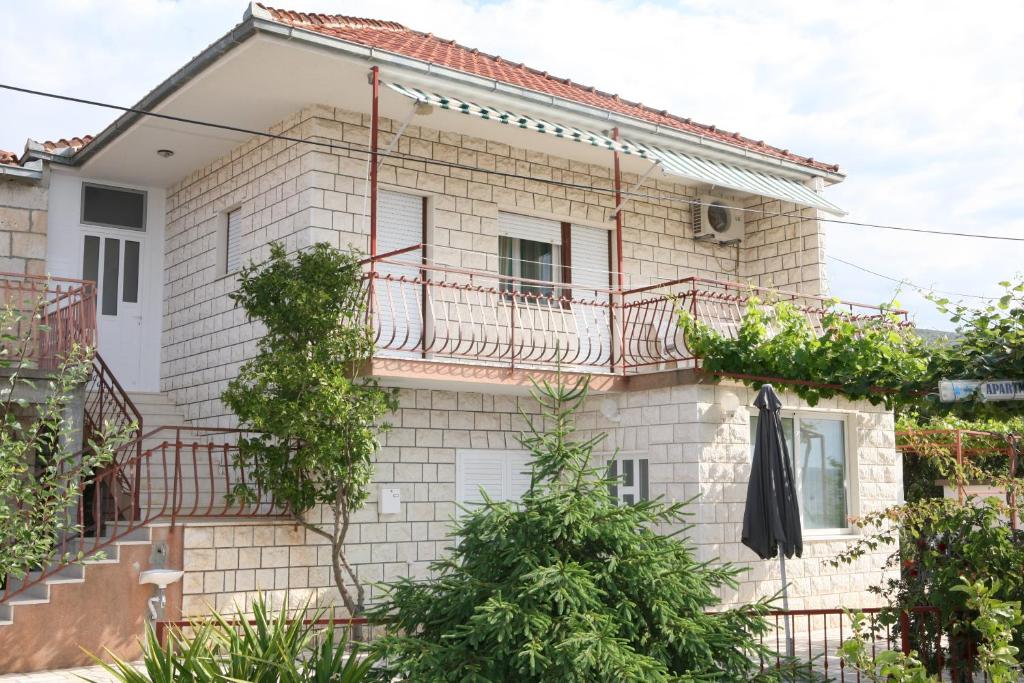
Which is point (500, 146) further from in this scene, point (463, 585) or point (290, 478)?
point (463, 585)

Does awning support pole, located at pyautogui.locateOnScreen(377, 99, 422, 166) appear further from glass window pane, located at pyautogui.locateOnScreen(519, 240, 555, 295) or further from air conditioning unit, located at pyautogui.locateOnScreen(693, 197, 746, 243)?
air conditioning unit, located at pyautogui.locateOnScreen(693, 197, 746, 243)

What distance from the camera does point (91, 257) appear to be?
14.0 m

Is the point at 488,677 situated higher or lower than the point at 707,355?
lower

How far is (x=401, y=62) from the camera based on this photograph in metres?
10.7

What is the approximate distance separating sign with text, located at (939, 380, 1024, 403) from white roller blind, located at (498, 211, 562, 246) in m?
5.60

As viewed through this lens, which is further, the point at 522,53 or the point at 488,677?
the point at 522,53

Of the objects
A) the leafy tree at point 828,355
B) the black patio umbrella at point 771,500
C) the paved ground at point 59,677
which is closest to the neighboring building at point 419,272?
the paved ground at point 59,677

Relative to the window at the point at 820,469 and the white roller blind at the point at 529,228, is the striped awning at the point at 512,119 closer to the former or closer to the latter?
the white roller blind at the point at 529,228

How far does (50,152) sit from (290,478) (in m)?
6.01

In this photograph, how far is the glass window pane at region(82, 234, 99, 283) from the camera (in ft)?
45.8

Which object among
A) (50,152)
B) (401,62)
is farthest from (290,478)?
(50,152)

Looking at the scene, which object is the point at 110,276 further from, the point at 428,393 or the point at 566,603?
the point at 566,603

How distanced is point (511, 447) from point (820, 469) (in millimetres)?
3669

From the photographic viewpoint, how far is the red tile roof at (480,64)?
38.4 feet
